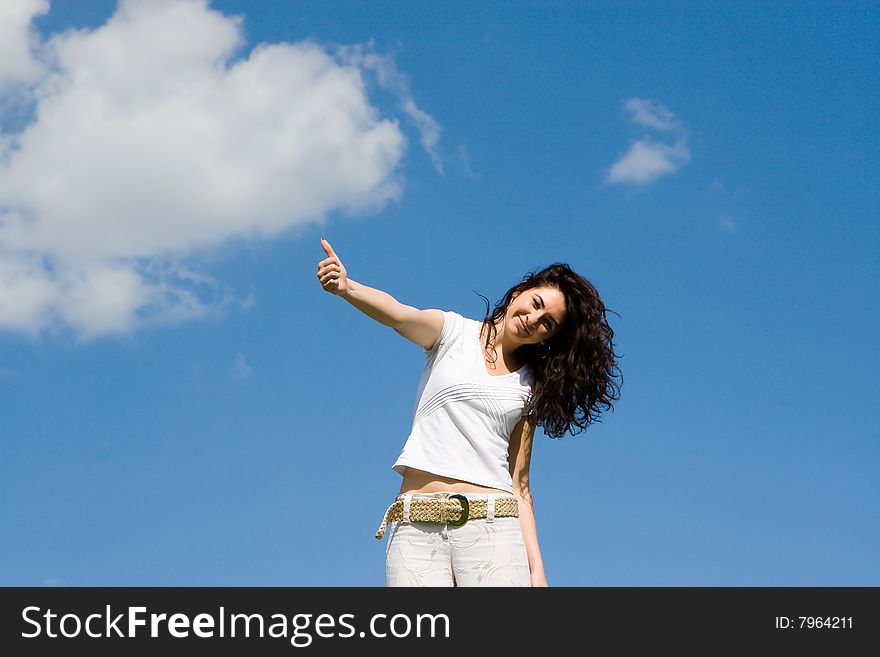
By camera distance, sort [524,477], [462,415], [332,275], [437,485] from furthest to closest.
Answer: [524,477] < [462,415] < [437,485] < [332,275]

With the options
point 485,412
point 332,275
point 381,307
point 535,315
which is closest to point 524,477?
point 485,412

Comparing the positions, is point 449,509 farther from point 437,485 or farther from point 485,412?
point 485,412

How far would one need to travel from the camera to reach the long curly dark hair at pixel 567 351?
609 cm

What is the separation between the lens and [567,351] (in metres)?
6.22

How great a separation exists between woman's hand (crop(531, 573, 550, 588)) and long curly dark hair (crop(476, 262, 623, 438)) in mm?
903

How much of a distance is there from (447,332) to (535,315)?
553 millimetres

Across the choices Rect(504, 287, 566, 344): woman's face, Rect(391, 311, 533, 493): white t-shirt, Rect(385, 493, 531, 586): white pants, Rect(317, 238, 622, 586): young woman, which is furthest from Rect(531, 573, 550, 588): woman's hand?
Rect(504, 287, 566, 344): woman's face

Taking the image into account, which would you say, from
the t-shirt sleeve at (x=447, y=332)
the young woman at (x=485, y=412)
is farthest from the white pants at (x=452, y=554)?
the t-shirt sleeve at (x=447, y=332)

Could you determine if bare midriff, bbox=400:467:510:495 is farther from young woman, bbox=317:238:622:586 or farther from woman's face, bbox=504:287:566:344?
woman's face, bbox=504:287:566:344

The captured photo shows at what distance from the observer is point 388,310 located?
5.52 meters
